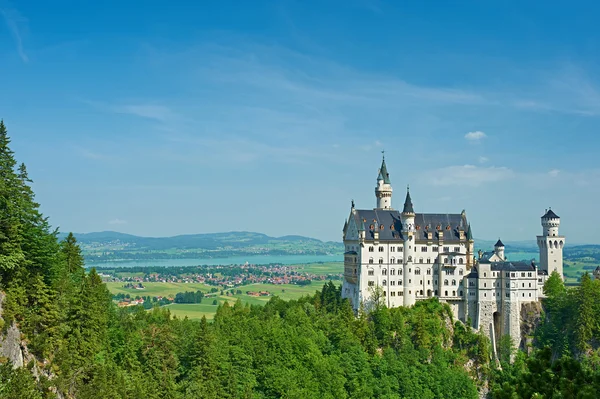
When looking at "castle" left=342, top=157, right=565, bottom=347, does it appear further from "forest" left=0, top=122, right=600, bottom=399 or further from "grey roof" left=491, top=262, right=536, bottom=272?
"forest" left=0, top=122, right=600, bottom=399

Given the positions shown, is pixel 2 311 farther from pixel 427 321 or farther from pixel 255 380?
pixel 427 321

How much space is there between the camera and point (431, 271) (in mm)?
104688

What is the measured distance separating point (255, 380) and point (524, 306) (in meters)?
48.8

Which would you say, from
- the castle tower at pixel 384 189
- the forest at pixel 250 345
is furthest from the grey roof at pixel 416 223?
the forest at pixel 250 345

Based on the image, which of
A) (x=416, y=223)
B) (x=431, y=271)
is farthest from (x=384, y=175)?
(x=431, y=271)

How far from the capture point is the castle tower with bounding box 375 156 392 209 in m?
111

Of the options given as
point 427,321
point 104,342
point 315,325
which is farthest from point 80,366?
point 427,321

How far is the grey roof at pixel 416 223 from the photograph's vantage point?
103m

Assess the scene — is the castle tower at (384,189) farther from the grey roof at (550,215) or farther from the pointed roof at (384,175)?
the grey roof at (550,215)

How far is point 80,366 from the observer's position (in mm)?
58188

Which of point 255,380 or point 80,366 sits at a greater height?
point 80,366

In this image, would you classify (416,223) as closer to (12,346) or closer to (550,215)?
(550,215)

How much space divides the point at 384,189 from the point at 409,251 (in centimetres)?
1320

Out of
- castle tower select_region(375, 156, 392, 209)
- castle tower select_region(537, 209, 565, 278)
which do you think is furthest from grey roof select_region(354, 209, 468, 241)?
castle tower select_region(537, 209, 565, 278)
